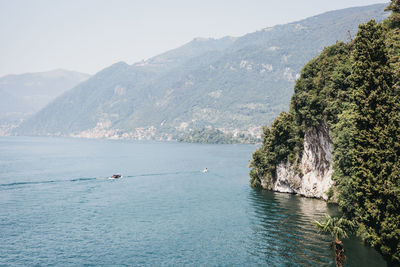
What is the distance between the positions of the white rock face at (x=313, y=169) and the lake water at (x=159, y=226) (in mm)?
2950

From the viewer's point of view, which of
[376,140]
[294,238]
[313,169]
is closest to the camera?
[376,140]

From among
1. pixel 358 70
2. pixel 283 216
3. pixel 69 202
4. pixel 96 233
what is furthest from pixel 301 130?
pixel 69 202

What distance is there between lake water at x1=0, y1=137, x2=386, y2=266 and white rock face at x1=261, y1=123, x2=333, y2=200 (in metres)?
2.95

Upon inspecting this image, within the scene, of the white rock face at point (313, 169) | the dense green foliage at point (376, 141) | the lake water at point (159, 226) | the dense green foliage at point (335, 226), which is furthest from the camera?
the white rock face at point (313, 169)

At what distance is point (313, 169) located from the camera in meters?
77.3

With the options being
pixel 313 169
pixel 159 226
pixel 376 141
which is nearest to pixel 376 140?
pixel 376 141

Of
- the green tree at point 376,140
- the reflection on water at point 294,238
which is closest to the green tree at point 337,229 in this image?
the reflection on water at point 294,238

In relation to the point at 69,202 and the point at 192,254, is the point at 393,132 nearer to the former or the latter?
the point at 192,254

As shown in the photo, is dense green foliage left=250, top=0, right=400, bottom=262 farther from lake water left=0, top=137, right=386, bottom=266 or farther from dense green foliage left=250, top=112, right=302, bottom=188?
dense green foliage left=250, top=112, right=302, bottom=188

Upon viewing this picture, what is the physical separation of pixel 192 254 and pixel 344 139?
30.3 metres

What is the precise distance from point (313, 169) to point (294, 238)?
28096 millimetres

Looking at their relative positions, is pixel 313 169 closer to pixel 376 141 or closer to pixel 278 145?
pixel 278 145

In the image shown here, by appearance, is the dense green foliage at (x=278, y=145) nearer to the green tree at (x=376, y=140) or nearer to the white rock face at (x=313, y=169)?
the white rock face at (x=313, y=169)

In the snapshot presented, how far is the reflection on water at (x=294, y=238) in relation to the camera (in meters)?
44.9
